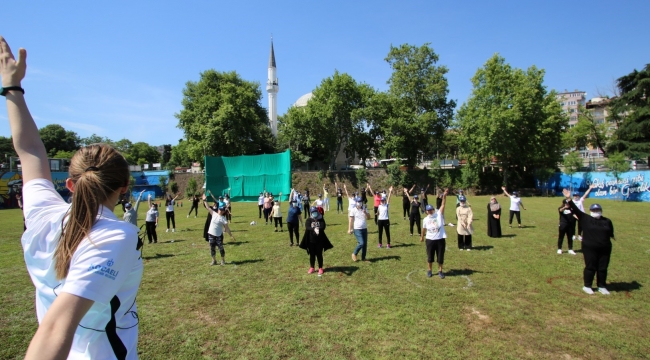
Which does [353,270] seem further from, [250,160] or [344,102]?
[344,102]

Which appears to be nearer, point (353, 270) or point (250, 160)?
point (353, 270)

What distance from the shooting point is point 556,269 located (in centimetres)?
999

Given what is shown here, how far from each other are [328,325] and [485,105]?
40.6 metres

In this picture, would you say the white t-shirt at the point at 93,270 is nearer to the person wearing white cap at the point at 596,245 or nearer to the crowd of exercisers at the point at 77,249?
the crowd of exercisers at the point at 77,249

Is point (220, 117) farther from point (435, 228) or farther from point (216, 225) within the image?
point (435, 228)

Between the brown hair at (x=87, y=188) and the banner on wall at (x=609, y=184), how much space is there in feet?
Answer: 136

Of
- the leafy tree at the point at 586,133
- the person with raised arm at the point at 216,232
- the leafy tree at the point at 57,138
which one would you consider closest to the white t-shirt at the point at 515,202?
the person with raised arm at the point at 216,232

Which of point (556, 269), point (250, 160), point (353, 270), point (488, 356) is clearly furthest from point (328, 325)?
point (250, 160)

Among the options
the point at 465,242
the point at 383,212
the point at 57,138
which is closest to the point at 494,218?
the point at 465,242

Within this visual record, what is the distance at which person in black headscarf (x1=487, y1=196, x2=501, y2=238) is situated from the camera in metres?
14.3

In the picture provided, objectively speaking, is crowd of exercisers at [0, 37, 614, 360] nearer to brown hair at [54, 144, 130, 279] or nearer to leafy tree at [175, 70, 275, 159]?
brown hair at [54, 144, 130, 279]

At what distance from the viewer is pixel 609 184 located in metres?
35.4

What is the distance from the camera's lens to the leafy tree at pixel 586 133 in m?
51.1

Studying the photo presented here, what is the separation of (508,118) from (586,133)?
80.2 feet
